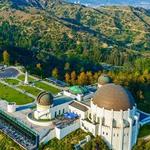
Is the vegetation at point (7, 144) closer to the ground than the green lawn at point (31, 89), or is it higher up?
closer to the ground

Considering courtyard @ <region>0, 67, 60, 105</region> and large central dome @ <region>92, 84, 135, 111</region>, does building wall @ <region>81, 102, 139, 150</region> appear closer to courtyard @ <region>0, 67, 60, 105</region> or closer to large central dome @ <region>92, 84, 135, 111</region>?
large central dome @ <region>92, 84, 135, 111</region>

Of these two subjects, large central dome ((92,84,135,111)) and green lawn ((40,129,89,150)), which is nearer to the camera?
green lawn ((40,129,89,150))

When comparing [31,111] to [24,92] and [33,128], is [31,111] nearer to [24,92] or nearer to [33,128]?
[33,128]

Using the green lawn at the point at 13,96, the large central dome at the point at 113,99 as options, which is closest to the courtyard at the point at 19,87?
the green lawn at the point at 13,96

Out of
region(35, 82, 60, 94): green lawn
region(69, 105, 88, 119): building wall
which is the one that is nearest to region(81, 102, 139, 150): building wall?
region(69, 105, 88, 119): building wall

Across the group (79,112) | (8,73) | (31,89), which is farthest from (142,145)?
(8,73)

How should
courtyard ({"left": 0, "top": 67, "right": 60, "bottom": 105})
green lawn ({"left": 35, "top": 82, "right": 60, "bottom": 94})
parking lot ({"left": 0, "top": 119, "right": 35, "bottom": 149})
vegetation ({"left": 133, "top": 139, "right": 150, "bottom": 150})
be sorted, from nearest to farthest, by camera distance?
parking lot ({"left": 0, "top": 119, "right": 35, "bottom": 149})
vegetation ({"left": 133, "top": 139, "right": 150, "bottom": 150})
courtyard ({"left": 0, "top": 67, "right": 60, "bottom": 105})
green lawn ({"left": 35, "top": 82, "right": 60, "bottom": 94})

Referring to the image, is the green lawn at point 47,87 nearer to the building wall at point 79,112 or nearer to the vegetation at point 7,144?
the building wall at point 79,112
